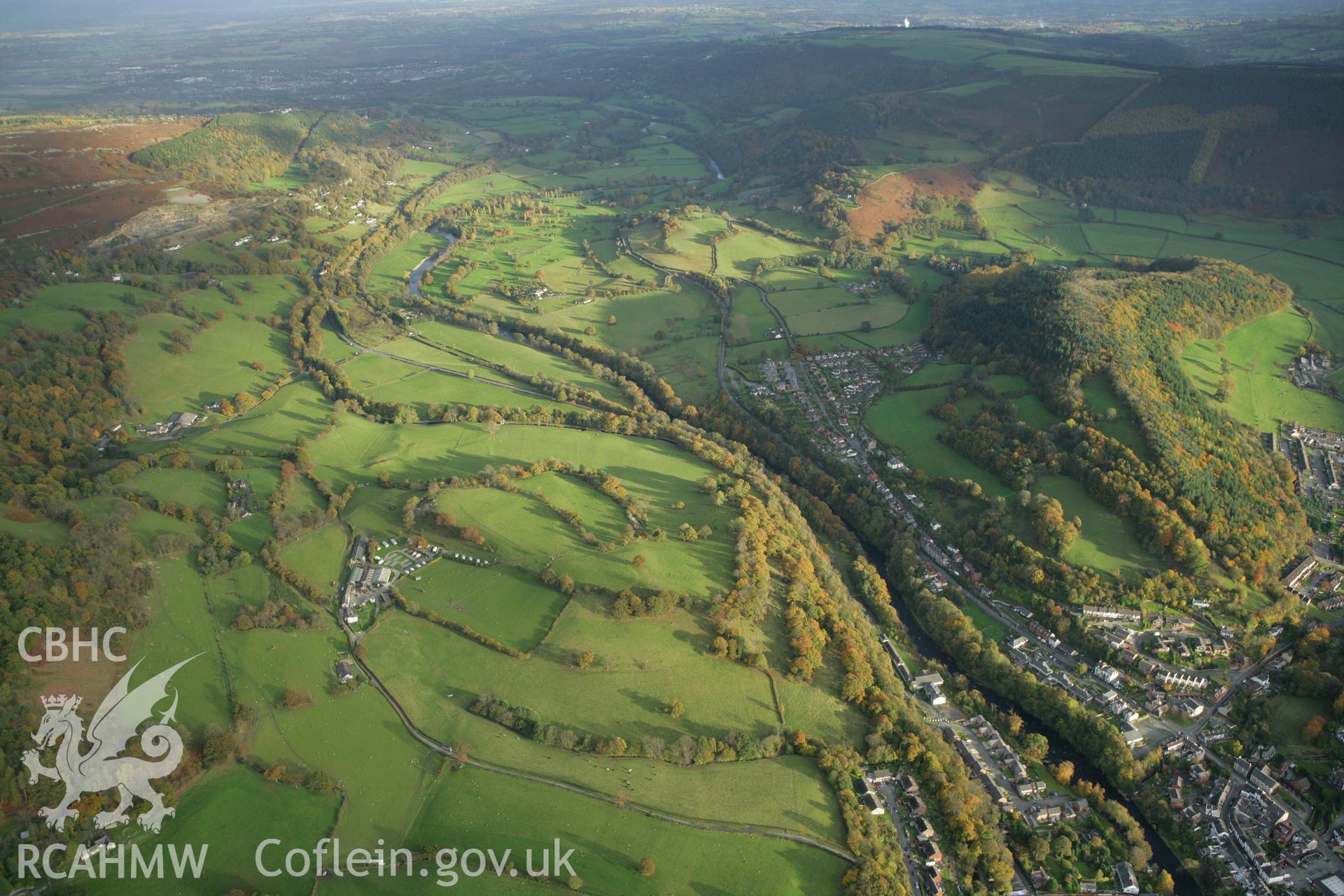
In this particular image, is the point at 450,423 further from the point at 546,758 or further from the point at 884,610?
the point at 884,610

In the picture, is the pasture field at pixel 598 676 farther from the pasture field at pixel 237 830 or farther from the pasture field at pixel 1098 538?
the pasture field at pixel 1098 538

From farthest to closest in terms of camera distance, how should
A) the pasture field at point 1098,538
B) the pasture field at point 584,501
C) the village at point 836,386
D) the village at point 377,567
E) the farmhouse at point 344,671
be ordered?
the village at point 836,386 < the pasture field at point 584,501 < the pasture field at point 1098,538 < the village at point 377,567 < the farmhouse at point 344,671

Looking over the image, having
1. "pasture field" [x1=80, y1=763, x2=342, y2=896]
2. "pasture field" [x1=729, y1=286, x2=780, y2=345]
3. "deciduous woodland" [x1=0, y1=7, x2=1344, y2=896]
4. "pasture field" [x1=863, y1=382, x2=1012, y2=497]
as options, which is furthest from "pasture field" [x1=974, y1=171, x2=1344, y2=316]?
"pasture field" [x1=80, y1=763, x2=342, y2=896]

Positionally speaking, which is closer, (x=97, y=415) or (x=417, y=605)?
(x=417, y=605)

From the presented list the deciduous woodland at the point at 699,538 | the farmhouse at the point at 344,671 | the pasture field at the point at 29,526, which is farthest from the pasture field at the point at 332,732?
the pasture field at the point at 29,526

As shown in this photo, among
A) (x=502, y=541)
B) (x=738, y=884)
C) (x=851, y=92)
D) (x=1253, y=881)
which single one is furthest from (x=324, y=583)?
(x=851, y=92)

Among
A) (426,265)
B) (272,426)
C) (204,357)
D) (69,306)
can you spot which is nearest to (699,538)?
(272,426)
